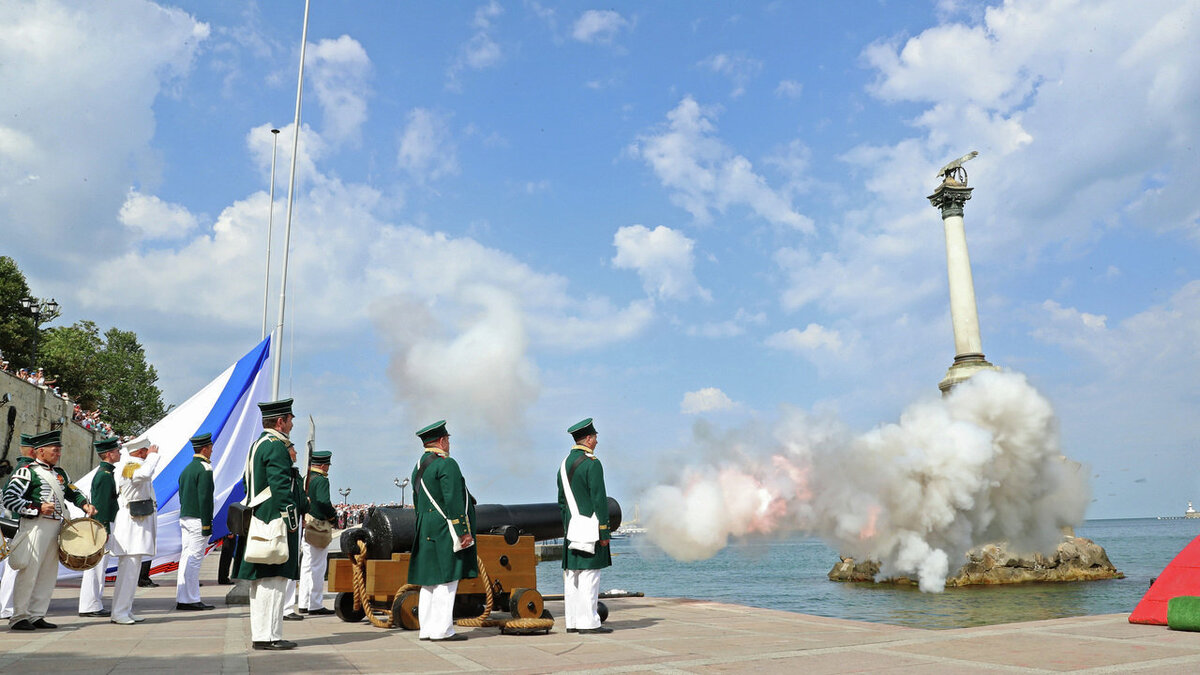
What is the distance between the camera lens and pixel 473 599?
29.1ft

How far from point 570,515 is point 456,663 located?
2.64 meters

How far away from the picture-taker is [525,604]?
8047 millimetres

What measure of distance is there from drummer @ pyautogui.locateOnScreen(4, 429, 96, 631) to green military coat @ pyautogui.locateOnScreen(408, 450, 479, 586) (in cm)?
372

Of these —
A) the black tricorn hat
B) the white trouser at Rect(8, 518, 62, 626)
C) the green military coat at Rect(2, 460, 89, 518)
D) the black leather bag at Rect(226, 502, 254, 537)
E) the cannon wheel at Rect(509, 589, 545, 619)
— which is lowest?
the cannon wheel at Rect(509, 589, 545, 619)

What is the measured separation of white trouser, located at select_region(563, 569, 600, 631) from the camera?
7910 mm

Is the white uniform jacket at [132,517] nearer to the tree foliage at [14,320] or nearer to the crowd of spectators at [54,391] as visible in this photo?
the crowd of spectators at [54,391]

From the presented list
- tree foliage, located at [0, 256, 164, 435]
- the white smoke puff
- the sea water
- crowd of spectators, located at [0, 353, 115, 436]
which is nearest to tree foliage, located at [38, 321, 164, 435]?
tree foliage, located at [0, 256, 164, 435]

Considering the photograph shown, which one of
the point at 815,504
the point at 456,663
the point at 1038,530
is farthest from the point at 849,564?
the point at 456,663

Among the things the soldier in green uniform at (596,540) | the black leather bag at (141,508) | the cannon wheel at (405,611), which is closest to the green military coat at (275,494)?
the cannon wheel at (405,611)

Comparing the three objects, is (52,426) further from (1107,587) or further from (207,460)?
(1107,587)

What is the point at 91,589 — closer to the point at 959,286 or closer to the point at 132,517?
the point at 132,517

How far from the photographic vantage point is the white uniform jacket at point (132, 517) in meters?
9.14

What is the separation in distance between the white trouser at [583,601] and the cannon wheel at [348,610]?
2.68m

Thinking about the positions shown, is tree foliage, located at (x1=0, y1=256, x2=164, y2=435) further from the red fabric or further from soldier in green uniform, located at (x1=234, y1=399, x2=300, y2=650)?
the red fabric
